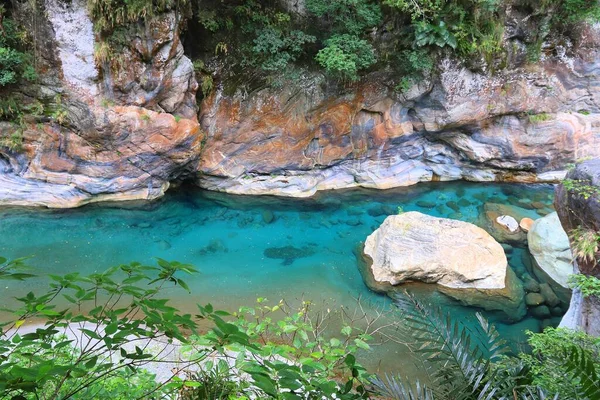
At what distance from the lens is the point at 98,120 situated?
8.30 meters

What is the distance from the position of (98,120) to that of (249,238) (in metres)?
4.41

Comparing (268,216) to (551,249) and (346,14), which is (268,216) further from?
(551,249)

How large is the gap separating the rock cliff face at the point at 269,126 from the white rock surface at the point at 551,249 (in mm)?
3758

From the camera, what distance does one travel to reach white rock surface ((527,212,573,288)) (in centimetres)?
741

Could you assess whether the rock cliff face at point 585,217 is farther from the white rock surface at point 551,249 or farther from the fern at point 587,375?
the fern at point 587,375

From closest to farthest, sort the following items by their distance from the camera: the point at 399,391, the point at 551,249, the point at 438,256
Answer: the point at 399,391
the point at 438,256
the point at 551,249

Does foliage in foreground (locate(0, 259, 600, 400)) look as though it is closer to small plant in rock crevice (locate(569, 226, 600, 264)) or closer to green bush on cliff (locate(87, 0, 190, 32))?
small plant in rock crevice (locate(569, 226, 600, 264))

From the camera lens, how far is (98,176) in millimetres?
9172

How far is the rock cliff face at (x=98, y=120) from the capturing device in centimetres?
776

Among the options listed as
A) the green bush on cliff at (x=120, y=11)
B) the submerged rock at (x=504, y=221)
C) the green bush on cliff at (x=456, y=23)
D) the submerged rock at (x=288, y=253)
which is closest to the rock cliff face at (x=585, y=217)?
the submerged rock at (x=504, y=221)

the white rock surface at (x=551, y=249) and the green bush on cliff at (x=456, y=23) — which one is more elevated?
the green bush on cliff at (x=456, y=23)

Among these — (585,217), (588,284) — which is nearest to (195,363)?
(588,284)

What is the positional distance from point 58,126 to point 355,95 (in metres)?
7.66

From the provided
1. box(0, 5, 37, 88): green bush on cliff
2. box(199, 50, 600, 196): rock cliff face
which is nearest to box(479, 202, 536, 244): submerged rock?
box(199, 50, 600, 196): rock cliff face
